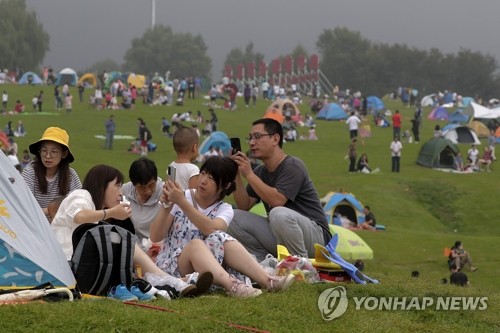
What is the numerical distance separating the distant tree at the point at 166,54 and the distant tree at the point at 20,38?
27.1 m

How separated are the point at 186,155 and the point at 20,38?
3358 inches

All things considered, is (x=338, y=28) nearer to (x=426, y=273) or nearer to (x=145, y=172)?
(x=426, y=273)

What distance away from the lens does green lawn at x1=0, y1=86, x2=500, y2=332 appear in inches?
225

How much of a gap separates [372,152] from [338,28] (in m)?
79.9

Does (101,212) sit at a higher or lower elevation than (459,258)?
higher

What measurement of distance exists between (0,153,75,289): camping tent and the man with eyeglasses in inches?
84.0

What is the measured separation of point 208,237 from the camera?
7.15 meters

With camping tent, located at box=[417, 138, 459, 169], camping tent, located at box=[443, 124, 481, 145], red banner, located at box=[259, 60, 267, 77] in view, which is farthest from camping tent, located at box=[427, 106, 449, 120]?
red banner, located at box=[259, 60, 267, 77]

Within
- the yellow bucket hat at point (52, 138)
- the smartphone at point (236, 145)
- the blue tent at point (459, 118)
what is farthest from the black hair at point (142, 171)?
the blue tent at point (459, 118)

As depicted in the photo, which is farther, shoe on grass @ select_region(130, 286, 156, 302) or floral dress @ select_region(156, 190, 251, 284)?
floral dress @ select_region(156, 190, 251, 284)

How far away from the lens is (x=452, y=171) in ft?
120

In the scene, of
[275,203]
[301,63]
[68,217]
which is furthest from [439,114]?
[68,217]

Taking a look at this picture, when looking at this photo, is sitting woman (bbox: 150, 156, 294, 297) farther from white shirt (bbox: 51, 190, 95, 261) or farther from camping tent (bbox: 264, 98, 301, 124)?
camping tent (bbox: 264, 98, 301, 124)

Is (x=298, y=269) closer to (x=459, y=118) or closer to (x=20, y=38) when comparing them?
(x=459, y=118)
